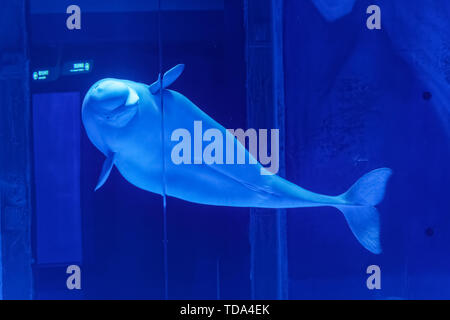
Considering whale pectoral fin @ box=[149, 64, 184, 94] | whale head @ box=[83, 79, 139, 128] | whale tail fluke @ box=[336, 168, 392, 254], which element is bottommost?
whale tail fluke @ box=[336, 168, 392, 254]

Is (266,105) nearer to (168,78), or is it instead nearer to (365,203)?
(168,78)

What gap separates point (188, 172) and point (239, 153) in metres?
0.32

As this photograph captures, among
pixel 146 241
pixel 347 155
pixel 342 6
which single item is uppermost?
pixel 342 6

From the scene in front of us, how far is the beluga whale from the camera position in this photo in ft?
8.17

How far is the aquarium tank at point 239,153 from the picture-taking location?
108 inches

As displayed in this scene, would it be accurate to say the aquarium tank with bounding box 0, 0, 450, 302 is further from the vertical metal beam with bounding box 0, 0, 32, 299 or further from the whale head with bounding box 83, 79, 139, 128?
the whale head with bounding box 83, 79, 139, 128

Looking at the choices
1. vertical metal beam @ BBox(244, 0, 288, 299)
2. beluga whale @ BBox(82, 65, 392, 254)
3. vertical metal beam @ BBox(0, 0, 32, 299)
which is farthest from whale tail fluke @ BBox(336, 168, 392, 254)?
vertical metal beam @ BBox(0, 0, 32, 299)

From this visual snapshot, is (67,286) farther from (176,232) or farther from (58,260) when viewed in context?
(176,232)

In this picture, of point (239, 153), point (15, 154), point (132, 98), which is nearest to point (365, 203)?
point (239, 153)

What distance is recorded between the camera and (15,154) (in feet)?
9.24

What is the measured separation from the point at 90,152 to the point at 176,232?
2.37 feet

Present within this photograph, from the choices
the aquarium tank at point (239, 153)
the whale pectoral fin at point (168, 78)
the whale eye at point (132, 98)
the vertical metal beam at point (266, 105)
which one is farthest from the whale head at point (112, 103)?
the vertical metal beam at point (266, 105)

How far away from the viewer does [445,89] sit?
2883 mm
